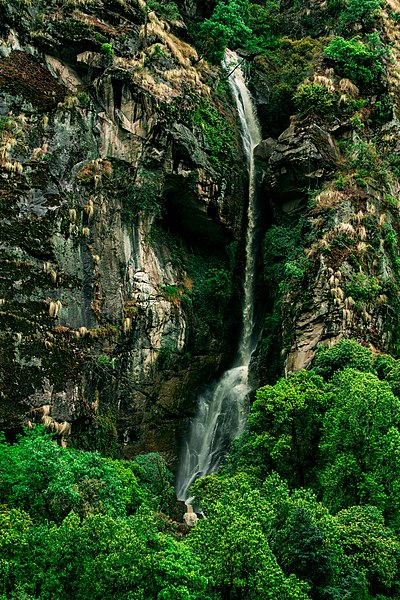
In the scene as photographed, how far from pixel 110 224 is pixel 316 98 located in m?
14.8

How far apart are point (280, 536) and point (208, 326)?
1885 centimetres

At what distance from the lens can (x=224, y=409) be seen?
35438 mm

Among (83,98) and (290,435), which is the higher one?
(83,98)

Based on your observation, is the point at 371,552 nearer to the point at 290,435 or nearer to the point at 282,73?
the point at 290,435

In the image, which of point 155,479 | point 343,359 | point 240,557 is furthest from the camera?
point 343,359

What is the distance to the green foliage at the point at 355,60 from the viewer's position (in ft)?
131

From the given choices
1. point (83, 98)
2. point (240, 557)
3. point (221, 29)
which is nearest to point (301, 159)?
point (221, 29)

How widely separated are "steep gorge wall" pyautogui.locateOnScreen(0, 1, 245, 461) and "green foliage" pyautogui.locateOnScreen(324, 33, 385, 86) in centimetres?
790

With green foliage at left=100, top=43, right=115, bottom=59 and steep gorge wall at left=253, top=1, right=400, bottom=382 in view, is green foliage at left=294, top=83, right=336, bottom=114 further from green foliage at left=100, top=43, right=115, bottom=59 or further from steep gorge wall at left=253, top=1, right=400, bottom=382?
green foliage at left=100, top=43, right=115, bottom=59

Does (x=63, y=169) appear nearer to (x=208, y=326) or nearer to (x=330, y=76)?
(x=208, y=326)

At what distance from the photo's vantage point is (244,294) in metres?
39.5

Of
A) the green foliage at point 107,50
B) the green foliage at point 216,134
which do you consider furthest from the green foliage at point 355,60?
the green foliage at point 107,50

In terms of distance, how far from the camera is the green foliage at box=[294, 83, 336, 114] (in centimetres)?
3778

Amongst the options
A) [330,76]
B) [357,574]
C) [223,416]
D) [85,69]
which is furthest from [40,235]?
[330,76]
